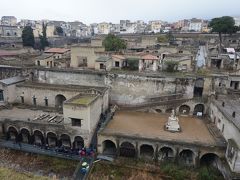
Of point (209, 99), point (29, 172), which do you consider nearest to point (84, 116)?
point (29, 172)

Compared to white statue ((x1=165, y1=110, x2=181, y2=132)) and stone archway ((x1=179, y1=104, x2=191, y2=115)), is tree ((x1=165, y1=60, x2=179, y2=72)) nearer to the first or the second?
stone archway ((x1=179, y1=104, x2=191, y2=115))

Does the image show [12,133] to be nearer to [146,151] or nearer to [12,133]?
[12,133]

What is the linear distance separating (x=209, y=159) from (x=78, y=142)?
Answer: 15.1 metres

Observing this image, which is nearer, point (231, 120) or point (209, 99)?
point (231, 120)

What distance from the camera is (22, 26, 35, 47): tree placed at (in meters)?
67.0

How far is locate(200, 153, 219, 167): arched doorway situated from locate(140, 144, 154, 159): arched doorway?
542 centimetres

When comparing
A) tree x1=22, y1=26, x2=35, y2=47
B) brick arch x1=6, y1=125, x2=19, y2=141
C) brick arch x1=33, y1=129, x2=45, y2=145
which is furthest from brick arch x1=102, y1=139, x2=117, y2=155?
tree x1=22, y1=26, x2=35, y2=47

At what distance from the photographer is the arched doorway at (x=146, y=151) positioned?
997 inches

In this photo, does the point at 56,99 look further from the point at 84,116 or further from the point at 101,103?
the point at 84,116

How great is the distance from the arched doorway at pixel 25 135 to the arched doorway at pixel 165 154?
54.2 ft

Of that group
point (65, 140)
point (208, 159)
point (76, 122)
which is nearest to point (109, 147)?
point (76, 122)

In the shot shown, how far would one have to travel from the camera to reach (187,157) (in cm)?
2500

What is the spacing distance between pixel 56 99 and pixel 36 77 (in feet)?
28.3

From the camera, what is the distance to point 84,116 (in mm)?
25672
